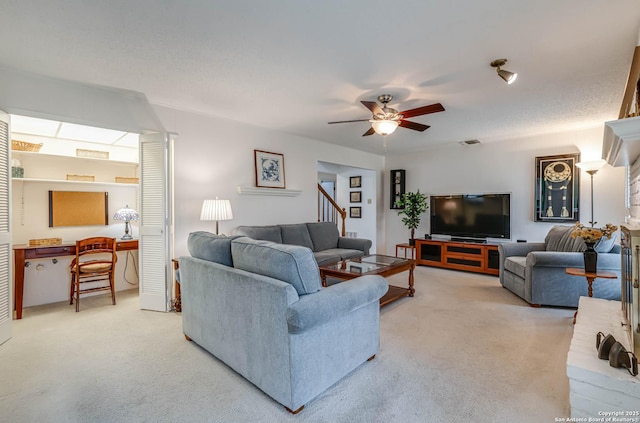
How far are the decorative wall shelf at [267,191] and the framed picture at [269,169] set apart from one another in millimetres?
73

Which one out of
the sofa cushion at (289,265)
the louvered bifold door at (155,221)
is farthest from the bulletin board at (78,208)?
the sofa cushion at (289,265)

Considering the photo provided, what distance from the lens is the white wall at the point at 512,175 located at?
441cm

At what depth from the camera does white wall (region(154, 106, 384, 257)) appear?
3.68 m

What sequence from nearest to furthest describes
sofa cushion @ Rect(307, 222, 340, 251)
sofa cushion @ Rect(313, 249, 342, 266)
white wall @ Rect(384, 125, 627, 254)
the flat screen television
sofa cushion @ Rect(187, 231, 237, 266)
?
sofa cushion @ Rect(187, 231, 237, 266) → sofa cushion @ Rect(313, 249, 342, 266) → white wall @ Rect(384, 125, 627, 254) → sofa cushion @ Rect(307, 222, 340, 251) → the flat screen television

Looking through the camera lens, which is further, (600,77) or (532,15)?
(600,77)

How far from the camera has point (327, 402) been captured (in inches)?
70.7

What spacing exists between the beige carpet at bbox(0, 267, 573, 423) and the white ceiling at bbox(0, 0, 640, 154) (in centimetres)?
234

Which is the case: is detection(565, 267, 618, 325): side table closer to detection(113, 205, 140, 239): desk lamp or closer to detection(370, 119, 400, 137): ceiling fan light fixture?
detection(370, 119, 400, 137): ceiling fan light fixture

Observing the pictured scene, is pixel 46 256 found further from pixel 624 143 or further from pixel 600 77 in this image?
pixel 600 77

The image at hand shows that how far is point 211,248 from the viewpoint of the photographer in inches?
92.6

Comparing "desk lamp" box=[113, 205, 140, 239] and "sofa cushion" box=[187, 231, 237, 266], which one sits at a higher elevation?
"desk lamp" box=[113, 205, 140, 239]

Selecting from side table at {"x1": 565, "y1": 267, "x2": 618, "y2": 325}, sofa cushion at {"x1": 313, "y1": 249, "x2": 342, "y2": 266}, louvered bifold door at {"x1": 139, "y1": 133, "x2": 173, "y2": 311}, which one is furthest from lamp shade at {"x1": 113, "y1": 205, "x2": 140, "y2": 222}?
side table at {"x1": 565, "y1": 267, "x2": 618, "y2": 325}

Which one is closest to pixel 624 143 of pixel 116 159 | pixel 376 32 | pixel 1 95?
pixel 376 32

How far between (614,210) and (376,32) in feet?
15.2
